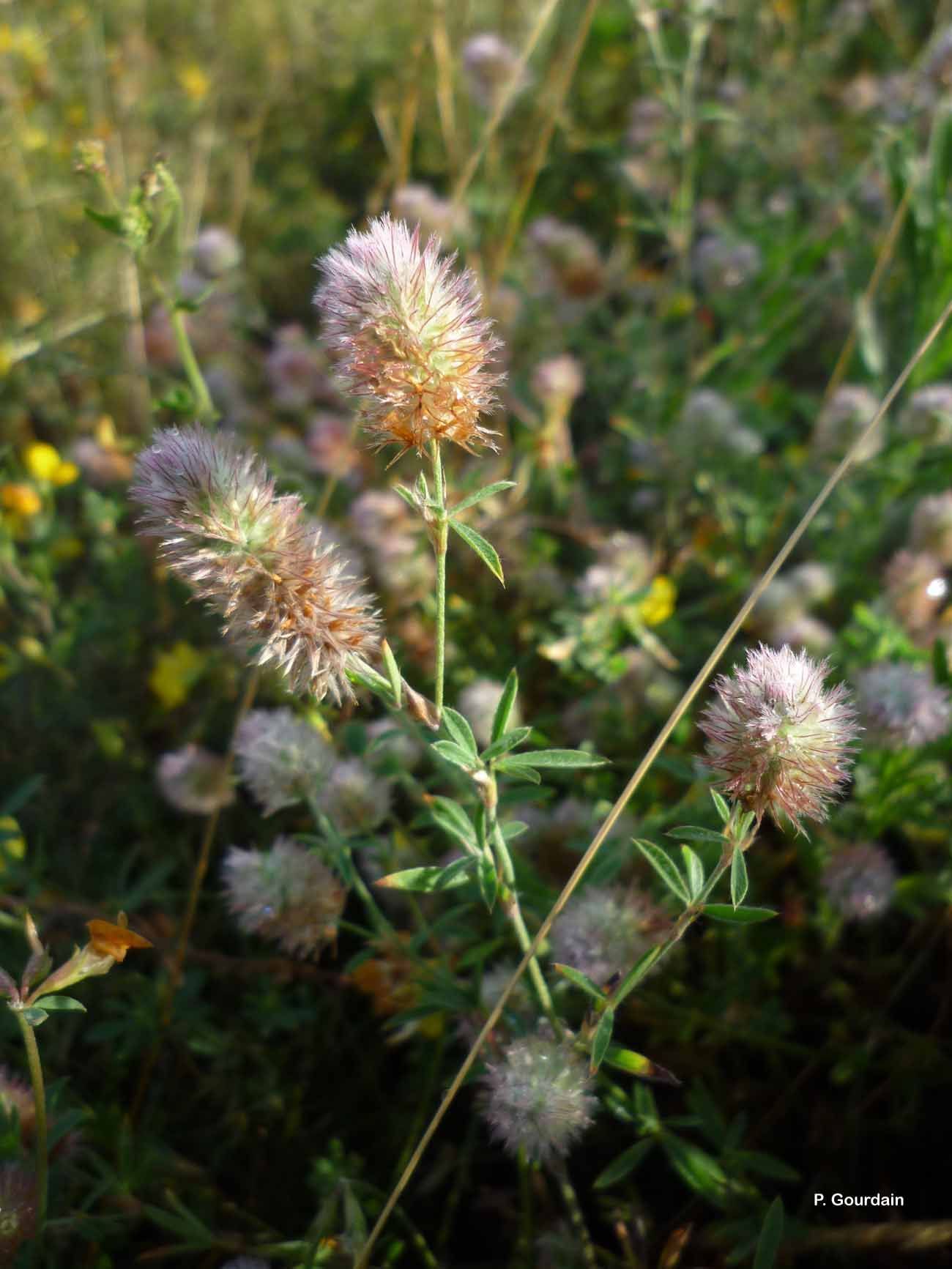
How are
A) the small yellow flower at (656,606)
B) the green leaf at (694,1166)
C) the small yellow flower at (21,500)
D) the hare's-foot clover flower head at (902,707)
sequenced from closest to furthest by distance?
the green leaf at (694,1166) → the hare's-foot clover flower head at (902,707) → the small yellow flower at (656,606) → the small yellow flower at (21,500)

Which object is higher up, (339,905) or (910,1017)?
(339,905)

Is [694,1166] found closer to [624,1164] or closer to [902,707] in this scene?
[624,1164]

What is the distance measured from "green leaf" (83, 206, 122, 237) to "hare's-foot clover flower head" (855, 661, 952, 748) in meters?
1.43

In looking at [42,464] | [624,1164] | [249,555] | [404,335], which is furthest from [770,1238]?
[42,464]


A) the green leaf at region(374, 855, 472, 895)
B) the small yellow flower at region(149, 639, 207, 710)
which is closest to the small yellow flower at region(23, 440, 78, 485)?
the small yellow flower at region(149, 639, 207, 710)

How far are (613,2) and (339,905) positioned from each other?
12.5ft

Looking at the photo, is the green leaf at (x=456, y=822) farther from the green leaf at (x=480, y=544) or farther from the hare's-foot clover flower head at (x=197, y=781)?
the hare's-foot clover flower head at (x=197, y=781)

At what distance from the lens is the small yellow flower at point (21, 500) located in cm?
248

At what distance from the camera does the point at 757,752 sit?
100 cm

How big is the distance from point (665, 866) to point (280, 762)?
59 centimetres

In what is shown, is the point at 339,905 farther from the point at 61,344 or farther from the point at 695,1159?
the point at 61,344

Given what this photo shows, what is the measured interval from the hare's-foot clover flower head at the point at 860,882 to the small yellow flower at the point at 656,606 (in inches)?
25.0

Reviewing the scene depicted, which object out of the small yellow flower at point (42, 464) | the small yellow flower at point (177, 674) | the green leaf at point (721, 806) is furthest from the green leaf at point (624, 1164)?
the small yellow flower at point (42, 464)

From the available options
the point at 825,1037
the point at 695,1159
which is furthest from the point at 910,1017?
the point at 695,1159
